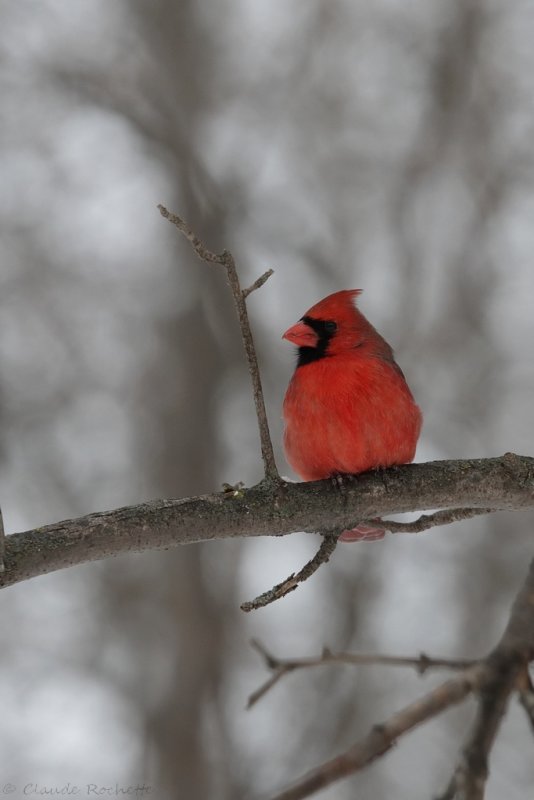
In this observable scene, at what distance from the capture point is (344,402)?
289cm

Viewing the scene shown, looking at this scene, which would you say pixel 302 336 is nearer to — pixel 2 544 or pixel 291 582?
pixel 291 582

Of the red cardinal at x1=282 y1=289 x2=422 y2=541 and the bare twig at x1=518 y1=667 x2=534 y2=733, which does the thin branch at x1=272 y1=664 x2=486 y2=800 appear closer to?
the bare twig at x1=518 y1=667 x2=534 y2=733

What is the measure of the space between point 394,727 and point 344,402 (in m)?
1.93

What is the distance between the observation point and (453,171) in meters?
7.01

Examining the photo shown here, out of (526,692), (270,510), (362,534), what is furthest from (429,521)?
(526,692)

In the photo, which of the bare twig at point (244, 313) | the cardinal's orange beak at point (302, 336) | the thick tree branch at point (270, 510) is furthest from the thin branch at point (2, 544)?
the cardinal's orange beak at point (302, 336)

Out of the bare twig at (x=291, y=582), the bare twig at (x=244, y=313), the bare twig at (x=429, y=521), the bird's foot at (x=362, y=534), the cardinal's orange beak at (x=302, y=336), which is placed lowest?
the bare twig at (x=291, y=582)

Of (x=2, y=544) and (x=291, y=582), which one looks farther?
(x=291, y=582)

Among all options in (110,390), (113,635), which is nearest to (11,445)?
(110,390)

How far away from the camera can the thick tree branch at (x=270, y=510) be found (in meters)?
2.03

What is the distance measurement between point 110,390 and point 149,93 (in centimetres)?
230

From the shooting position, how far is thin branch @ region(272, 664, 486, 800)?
3.10 ft

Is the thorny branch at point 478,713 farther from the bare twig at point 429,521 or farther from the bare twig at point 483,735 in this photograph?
the bare twig at point 429,521

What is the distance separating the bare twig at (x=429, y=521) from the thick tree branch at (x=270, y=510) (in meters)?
0.03
